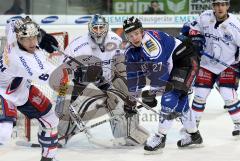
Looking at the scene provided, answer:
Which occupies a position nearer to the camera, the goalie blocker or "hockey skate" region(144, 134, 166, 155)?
"hockey skate" region(144, 134, 166, 155)

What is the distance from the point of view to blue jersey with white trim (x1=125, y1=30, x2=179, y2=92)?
12.5 feet

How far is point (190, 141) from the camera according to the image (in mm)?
4129

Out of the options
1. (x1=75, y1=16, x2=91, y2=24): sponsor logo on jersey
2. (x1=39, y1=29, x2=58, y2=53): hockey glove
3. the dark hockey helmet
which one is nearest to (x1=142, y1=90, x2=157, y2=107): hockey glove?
the dark hockey helmet

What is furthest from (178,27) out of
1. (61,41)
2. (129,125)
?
(129,125)

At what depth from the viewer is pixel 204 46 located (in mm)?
4445

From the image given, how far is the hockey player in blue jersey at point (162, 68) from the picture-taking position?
12.6ft

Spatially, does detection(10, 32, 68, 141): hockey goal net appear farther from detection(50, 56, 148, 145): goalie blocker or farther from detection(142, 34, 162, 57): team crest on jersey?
detection(142, 34, 162, 57): team crest on jersey

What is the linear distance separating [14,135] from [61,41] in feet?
3.31

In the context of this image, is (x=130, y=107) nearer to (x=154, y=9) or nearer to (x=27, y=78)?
(x=27, y=78)

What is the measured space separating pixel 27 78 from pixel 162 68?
1.03m

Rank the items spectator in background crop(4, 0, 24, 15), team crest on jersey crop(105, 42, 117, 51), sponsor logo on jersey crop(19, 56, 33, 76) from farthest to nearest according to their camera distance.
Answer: spectator in background crop(4, 0, 24, 15)
team crest on jersey crop(105, 42, 117, 51)
sponsor logo on jersey crop(19, 56, 33, 76)

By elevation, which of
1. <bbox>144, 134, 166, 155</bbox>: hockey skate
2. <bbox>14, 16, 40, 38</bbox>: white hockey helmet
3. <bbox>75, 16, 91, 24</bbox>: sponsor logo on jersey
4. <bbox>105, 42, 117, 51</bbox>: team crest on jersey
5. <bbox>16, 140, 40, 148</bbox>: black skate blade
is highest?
<bbox>14, 16, 40, 38</bbox>: white hockey helmet

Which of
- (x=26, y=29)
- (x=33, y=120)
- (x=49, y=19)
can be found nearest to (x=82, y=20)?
(x=49, y=19)

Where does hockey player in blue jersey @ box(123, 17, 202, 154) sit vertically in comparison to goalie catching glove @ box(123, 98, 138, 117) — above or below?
above
